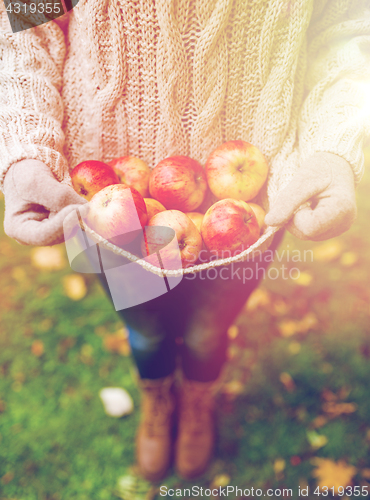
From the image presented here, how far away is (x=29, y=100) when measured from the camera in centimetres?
91

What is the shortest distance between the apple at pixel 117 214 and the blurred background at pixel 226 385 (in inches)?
48.6

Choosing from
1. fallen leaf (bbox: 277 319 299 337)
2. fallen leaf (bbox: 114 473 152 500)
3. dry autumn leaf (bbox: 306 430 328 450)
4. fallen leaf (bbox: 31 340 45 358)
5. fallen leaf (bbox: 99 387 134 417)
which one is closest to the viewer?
fallen leaf (bbox: 114 473 152 500)

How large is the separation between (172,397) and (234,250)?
1059 mm

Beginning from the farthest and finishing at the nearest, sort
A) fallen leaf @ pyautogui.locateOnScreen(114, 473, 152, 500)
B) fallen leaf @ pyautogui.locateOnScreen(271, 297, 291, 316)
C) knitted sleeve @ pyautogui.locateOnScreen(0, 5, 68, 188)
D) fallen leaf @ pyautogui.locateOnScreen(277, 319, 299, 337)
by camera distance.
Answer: fallen leaf @ pyautogui.locateOnScreen(271, 297, 291, 316) → fallen leaf @ pyautogui.locateOnScreen(277, 319, 299, 337) → fallen leaf @ pyautogui.locateOnScreen(114, 473, 152, 500) → knitted sleeve @ pyautogui.locateOnScreen(0, 5, 68, 188)

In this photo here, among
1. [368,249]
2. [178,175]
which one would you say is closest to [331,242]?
[368,249]

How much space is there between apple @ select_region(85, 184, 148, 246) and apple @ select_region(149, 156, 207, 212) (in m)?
0.14

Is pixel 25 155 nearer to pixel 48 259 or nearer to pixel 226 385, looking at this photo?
pixel 226 385

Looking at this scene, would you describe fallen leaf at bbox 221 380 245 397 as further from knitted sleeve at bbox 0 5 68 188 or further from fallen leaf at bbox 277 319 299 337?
knitted sleeve at bbox 0 5 68 188

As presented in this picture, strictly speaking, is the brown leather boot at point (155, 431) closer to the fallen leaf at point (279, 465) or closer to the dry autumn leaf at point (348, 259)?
the fallen leaf at point (279, 465)

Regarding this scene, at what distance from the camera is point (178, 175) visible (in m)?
1.02

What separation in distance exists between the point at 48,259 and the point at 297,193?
2056 millimetres

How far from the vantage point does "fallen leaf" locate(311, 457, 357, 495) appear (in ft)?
5.06

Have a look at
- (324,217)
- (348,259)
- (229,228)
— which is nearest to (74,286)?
(229,228)

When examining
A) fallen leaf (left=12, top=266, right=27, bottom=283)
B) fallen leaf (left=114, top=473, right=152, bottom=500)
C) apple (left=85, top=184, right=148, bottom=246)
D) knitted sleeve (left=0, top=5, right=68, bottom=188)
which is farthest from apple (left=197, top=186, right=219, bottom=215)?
fallen leaf (left=12, top=266, right=27, bottom=283)
